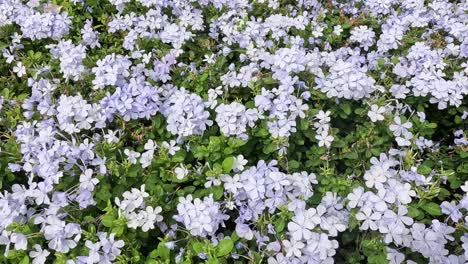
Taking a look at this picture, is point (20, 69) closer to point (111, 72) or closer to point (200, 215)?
point (111, 72)

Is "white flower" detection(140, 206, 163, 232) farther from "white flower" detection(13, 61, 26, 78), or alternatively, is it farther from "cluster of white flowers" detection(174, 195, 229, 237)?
"white flower" detection(13, 61, 26, 78)

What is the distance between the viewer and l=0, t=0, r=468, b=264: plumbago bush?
173cm

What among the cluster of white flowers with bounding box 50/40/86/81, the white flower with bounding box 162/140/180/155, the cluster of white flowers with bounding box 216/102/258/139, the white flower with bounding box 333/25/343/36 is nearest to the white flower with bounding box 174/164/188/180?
the white flower with bounding box 162/140/180/155

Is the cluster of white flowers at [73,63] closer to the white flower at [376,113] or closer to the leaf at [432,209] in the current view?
the white flower at [376,113]

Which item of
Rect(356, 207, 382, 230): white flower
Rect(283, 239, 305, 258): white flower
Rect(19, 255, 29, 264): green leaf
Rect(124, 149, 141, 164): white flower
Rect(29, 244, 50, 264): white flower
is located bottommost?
Rect(19, 255, 29, 264): green leaf

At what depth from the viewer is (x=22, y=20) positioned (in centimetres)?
287

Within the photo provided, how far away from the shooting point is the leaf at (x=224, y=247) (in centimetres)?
168

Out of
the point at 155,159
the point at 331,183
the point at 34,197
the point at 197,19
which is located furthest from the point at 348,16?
the point at 34,197

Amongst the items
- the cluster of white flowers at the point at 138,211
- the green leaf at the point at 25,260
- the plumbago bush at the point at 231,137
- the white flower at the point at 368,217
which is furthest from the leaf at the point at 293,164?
the green leaf at the point at 25,260

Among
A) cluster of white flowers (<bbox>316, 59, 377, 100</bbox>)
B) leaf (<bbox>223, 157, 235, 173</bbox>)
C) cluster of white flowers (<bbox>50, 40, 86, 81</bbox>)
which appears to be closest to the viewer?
leaf (<bbox>223, 157, 235, 173</bbox>)

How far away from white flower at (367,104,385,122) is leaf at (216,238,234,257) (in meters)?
0.89

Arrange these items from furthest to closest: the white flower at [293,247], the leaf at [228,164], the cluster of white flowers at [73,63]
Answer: the cluster of white flowers at [73,63] < the leaf at [228,164] < the white flower at [293,247]

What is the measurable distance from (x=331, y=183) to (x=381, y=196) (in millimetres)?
253

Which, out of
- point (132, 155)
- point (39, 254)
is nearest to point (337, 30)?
point (132, 155)
